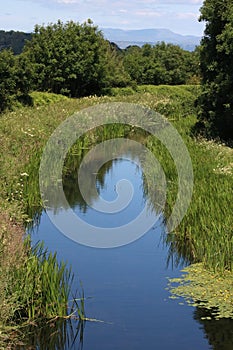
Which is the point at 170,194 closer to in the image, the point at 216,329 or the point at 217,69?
the point at 216,329

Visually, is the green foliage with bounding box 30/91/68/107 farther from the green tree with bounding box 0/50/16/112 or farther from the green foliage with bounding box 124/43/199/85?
the green foliage with bounding box 124/43/199/85

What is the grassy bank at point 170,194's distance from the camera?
9617 mm

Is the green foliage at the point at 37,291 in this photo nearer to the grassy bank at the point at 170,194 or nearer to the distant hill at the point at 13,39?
the grassy bank at the point at 170,194

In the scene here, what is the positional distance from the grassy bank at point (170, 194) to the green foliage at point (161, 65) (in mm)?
21231

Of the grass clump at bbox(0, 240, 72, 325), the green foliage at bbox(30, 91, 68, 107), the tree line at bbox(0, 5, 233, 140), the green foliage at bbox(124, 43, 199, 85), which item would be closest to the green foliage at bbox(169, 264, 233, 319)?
the grass clump at bbox(0, 240, 72, 325)

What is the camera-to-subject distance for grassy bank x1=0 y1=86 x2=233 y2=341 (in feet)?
31.6

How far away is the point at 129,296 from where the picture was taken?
30.1ft

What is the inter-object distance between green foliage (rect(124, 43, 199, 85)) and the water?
32.2 meters

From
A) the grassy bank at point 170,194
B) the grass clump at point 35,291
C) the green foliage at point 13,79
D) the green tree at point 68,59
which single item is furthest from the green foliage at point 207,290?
the green tree at point 68,59

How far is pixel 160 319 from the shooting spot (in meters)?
8.40

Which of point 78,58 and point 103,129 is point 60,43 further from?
point 103,129

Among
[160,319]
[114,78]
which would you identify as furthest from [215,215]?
[114,78]

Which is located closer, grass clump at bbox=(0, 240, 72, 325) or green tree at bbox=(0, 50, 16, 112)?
grass clump at bbox=(0, 240, 72, 325)

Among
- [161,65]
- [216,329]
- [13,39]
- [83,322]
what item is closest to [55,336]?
[83,322]
